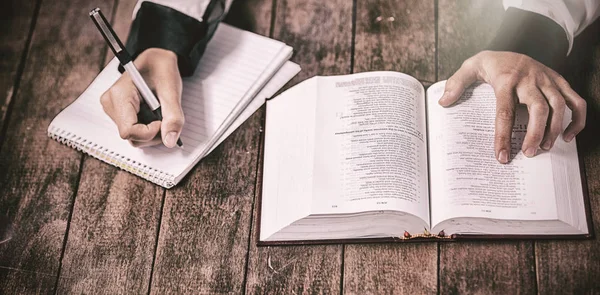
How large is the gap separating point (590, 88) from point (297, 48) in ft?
1.94

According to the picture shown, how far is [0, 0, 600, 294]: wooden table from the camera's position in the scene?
3.27ft

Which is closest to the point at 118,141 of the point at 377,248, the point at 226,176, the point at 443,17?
the point at 226,176

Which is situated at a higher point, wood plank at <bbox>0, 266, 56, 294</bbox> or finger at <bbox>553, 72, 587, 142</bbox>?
finger at <bbox>553, 72, 587, 142</bbox>

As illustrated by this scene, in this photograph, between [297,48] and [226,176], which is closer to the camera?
[226,176]

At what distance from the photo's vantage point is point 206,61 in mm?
1190

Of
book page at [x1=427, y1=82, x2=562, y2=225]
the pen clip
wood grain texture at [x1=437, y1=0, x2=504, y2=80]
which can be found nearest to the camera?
the pen clip

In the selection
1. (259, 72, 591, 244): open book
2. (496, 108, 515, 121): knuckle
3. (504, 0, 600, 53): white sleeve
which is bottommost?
(259, 72, 591, 244): open book

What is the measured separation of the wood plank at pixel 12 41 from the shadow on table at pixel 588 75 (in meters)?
1.14

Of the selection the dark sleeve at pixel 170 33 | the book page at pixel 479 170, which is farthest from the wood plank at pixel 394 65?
the dark sleeve at pixel 170 33

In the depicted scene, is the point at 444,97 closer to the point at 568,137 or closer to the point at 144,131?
the point at 568,137

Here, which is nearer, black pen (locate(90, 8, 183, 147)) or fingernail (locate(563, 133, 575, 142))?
black pen (locate(90, 8, 183, 147))

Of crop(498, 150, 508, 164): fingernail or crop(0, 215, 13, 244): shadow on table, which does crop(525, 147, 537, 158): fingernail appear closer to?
crop(498, 150, 508, 164): fingernail

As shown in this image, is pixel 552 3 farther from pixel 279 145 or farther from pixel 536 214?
pixel 279 145

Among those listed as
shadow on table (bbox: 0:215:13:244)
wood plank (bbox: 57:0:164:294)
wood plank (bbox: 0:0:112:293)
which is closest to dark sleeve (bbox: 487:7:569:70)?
wood plank (bbox: 57:0:164:294)
